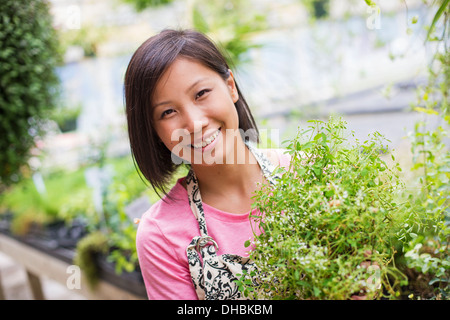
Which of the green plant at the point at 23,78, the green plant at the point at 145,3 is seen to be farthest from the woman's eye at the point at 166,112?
the green plant at the point at 145,3

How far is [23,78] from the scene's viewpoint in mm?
1942

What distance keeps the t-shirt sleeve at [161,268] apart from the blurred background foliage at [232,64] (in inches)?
21.6

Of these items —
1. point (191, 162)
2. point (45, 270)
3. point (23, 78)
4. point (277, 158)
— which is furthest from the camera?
point (45, 270)

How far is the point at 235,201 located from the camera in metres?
1.07

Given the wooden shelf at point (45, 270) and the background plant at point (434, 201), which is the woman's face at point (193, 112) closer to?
the background plant at point (434, 201)

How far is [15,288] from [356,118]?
335 cm

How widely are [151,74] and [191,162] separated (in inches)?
9.3

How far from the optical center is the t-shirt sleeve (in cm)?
98

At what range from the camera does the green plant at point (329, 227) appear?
0.66 meters

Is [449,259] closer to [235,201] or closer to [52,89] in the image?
[235,201]
